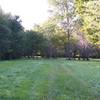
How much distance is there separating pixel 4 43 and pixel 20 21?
1288cm

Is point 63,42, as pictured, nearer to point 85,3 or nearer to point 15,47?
point 15,47

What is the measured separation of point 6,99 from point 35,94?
1.37 metres

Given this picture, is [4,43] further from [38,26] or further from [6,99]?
[6,99]

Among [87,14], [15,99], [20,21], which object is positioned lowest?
[15,99]

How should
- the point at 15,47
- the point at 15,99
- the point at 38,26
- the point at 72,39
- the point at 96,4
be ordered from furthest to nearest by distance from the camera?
the point at 38,26, the point at 72,39, the point at 15,47, the point at 96,4, the point at 15,99

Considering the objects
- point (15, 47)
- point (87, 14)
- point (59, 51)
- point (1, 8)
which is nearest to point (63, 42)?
point (59, 51)

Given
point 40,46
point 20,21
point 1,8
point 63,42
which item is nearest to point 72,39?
point 63,42

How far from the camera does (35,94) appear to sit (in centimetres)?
1084

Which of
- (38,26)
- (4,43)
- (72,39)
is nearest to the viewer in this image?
(4,43)

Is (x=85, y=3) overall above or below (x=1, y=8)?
below

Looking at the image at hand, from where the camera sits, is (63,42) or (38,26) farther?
(38,26)

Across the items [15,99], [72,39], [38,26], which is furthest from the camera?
[38,26]

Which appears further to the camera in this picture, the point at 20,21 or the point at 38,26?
the point at 38,26

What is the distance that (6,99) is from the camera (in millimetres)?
9727
